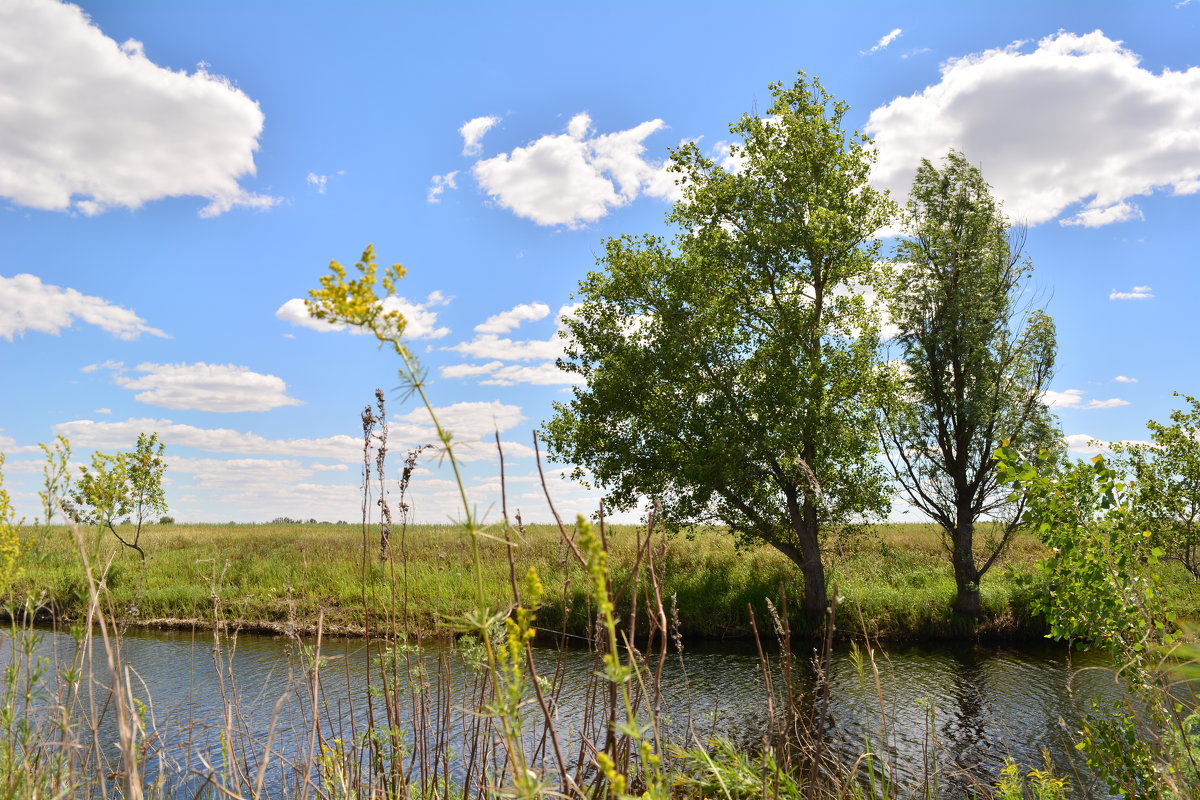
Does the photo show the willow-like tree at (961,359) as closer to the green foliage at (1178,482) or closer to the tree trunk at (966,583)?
the tree trunk at (966,583)

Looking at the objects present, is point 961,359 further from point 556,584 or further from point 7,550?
point 7,550

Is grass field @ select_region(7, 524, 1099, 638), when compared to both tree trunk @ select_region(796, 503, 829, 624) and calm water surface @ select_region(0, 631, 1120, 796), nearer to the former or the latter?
tree trunk @ select_region(796, 503, 829, 624)

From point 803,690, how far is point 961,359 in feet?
35.8

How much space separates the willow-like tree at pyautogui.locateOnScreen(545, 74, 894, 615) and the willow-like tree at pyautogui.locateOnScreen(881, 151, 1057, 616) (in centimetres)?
113

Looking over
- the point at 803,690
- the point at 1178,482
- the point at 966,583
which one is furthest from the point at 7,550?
the point at 966,583

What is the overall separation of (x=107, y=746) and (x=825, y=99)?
20.4 m

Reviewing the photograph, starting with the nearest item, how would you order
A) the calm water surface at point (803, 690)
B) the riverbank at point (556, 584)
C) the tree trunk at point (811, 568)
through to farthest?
1. the calm water surface at point (803, 690)
2. the riverbank at point (556, 584)
3. the tree trunk at point (811, 568)

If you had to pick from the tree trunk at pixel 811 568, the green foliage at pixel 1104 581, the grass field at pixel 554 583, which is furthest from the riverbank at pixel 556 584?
the green foliage at pixel 1104 581

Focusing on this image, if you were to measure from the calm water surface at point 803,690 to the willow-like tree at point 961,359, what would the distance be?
3955 mm

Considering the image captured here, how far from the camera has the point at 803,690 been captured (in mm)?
10656

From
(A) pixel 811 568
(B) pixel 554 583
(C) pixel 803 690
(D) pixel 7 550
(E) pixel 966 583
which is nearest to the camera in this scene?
(D) pixel 7 550

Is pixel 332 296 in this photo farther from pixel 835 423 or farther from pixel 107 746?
pixel 835 423

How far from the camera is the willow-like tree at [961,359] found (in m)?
18.0

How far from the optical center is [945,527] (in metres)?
18.7
